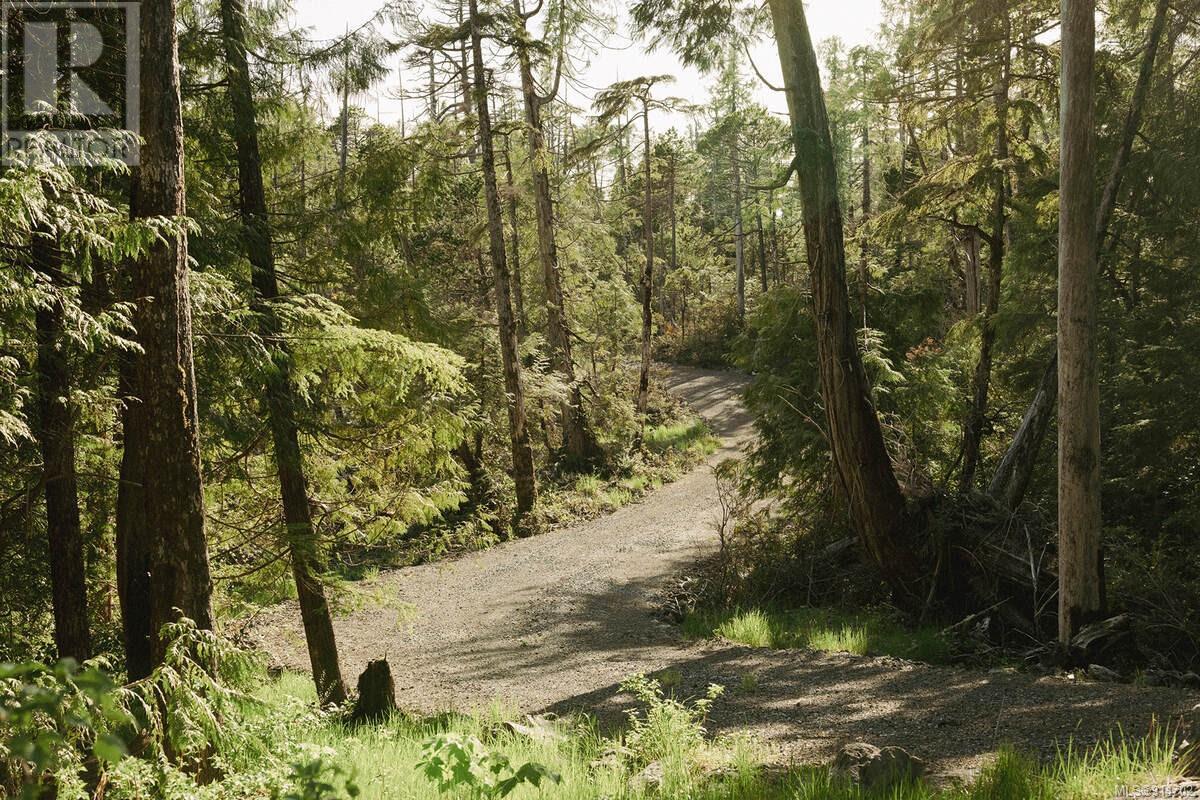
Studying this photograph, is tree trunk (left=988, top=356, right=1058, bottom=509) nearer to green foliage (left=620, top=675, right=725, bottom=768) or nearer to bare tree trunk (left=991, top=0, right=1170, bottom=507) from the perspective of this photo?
bare tree trunk (left=991, top=0, right=1170, bottom=507)

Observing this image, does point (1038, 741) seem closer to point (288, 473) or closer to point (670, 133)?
point (288, 473)

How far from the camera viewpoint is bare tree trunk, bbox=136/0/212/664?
540 centimetres

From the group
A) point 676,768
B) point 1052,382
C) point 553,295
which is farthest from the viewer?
point 553,295

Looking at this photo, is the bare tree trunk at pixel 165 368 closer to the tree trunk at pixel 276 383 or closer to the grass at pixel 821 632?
the tree trunk at pixel 276 383

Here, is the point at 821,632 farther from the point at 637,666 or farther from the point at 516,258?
the point at 516,258

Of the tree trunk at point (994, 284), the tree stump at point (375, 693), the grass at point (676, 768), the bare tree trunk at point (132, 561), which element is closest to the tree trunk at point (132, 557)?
the bare tree trunk at point (132, 561)

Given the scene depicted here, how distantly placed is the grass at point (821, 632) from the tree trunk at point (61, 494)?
22.9 feet

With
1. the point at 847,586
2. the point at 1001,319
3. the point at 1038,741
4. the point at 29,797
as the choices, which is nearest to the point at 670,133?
the point at 1001,319

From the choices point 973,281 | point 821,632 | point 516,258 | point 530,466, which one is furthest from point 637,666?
point 973,281

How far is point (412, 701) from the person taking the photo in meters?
8.61

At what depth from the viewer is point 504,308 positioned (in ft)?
55.0

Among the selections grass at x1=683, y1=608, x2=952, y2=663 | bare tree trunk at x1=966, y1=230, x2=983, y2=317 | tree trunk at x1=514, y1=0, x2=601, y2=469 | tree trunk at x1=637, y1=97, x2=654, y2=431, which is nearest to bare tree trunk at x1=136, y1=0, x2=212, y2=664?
grass at x1=683, y1=608, x2=952, y2=663

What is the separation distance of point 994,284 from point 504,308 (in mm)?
9482

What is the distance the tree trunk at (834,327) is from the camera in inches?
368
